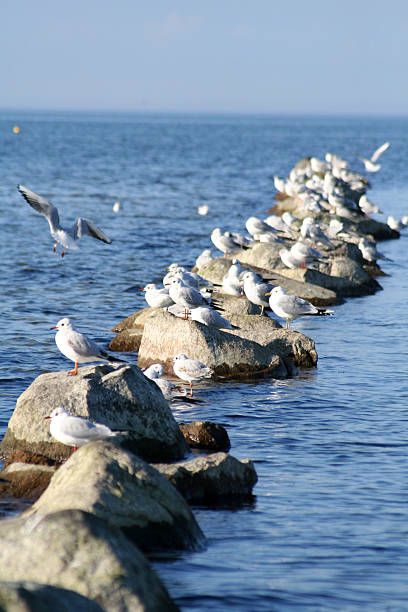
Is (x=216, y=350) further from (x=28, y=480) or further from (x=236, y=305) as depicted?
(x=28, y=480)

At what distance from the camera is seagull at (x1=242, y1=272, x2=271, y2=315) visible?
18.3 m

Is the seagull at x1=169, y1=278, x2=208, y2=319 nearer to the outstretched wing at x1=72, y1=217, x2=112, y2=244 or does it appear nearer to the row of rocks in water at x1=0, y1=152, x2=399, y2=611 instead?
the row of rocks in water at x1=0, y1=152, x2=399, y2=611

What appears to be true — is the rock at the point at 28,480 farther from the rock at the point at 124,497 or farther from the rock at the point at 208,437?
the rock at the point at 208,437

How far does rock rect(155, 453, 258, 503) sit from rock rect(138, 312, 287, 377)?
498cm

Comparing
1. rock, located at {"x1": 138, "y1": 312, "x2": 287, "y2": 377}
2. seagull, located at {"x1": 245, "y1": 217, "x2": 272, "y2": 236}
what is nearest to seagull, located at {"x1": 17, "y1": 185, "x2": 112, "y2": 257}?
rock, located at {"x1": 138, "y1": 312, "x2": 287, "y2": 377}

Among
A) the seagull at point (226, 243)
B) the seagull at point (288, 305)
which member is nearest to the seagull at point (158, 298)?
the seagull at point (288, 305)

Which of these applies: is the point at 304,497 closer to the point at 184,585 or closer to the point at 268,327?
the point at 184,585

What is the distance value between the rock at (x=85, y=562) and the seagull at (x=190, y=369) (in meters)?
6.97

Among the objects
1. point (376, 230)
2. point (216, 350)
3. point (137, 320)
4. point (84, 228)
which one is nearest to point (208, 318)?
point (216, 350)

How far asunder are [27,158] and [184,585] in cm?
7615

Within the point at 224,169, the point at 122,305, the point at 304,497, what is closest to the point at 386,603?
the point at 304,497

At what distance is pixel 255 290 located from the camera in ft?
60.0

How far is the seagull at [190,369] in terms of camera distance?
45.6 feet

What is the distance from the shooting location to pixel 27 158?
8075cm
